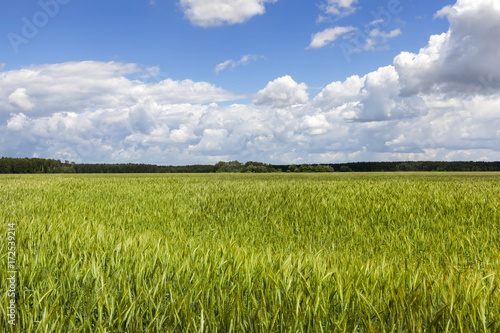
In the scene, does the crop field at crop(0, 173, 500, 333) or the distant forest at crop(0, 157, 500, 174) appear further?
the distant forest at crop(0, 157, 500, 174)

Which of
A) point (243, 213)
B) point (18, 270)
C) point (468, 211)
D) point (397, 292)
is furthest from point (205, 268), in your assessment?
point (468, 211)

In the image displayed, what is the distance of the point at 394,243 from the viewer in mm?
7141

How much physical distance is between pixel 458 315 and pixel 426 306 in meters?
0.36

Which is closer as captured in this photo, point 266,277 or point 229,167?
point 266,277

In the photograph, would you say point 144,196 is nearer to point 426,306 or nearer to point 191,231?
point 191,231

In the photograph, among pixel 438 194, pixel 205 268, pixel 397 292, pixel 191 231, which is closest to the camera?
pixel 397 292

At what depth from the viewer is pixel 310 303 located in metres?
2.82

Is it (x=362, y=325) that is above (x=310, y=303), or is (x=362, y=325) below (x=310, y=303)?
below

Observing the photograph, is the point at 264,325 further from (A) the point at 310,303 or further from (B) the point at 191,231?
(B) the point at 191,231

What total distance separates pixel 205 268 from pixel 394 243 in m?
5.09

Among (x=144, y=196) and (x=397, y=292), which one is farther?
(x=144, y=196)

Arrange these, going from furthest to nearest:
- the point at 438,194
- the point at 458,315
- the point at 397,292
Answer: the point at 438,194, the point at 397,292, the point at 458,315

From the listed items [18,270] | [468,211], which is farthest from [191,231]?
[468,211]

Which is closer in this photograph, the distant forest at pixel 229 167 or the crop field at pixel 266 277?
the crop field at pixel 266 277
